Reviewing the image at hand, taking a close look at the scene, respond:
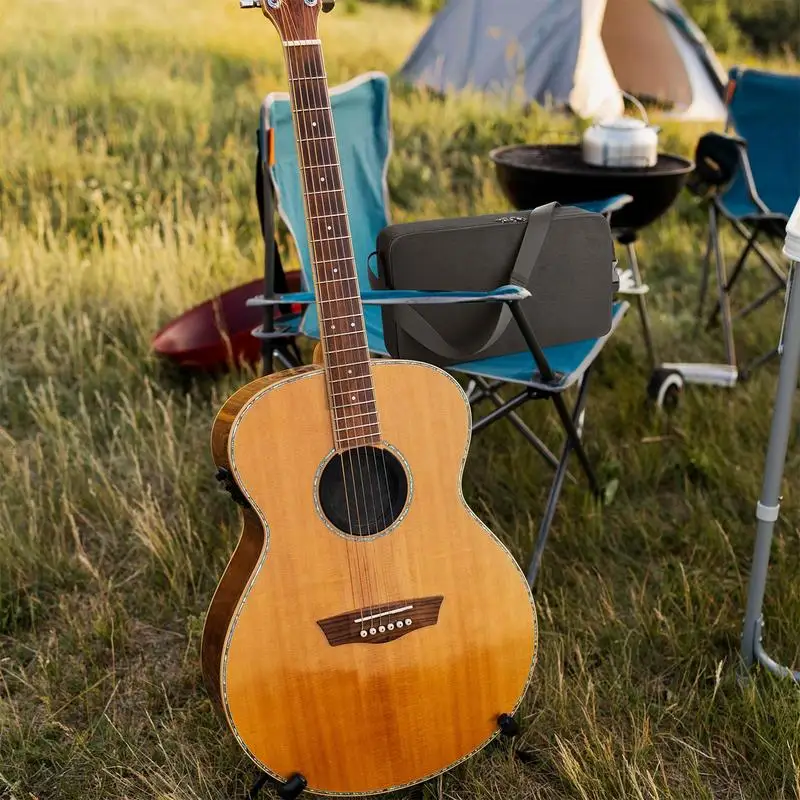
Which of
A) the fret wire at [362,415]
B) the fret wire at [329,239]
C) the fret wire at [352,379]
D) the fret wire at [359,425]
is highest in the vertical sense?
the fret wire at [329,239]

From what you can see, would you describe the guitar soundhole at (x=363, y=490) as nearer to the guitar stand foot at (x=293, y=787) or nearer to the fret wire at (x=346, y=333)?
the fret wire at (x=346, y=333)

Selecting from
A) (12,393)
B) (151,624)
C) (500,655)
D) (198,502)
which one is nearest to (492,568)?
(500,655)

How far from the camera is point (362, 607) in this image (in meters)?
1.75

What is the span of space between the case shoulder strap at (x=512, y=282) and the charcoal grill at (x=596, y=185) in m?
0.84

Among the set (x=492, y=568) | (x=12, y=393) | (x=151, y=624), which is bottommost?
(x=151, y=624)

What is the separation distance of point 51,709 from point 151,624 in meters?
0.37

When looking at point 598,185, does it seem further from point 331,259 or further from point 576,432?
point 331,259

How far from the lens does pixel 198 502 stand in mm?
2834

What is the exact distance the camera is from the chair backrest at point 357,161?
2.96 metres

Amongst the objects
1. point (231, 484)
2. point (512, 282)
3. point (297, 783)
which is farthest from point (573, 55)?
point (297, 783)

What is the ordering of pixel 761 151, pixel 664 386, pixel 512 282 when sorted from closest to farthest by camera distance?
pixel 512 282 → pixel 664 386 → pixel 761 151

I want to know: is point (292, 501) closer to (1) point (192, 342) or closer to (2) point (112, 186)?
(1) point (192, 342)

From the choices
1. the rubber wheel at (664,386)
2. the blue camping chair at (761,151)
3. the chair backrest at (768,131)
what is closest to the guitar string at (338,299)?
the rubber wheel at (664,386)

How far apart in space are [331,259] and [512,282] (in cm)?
59
